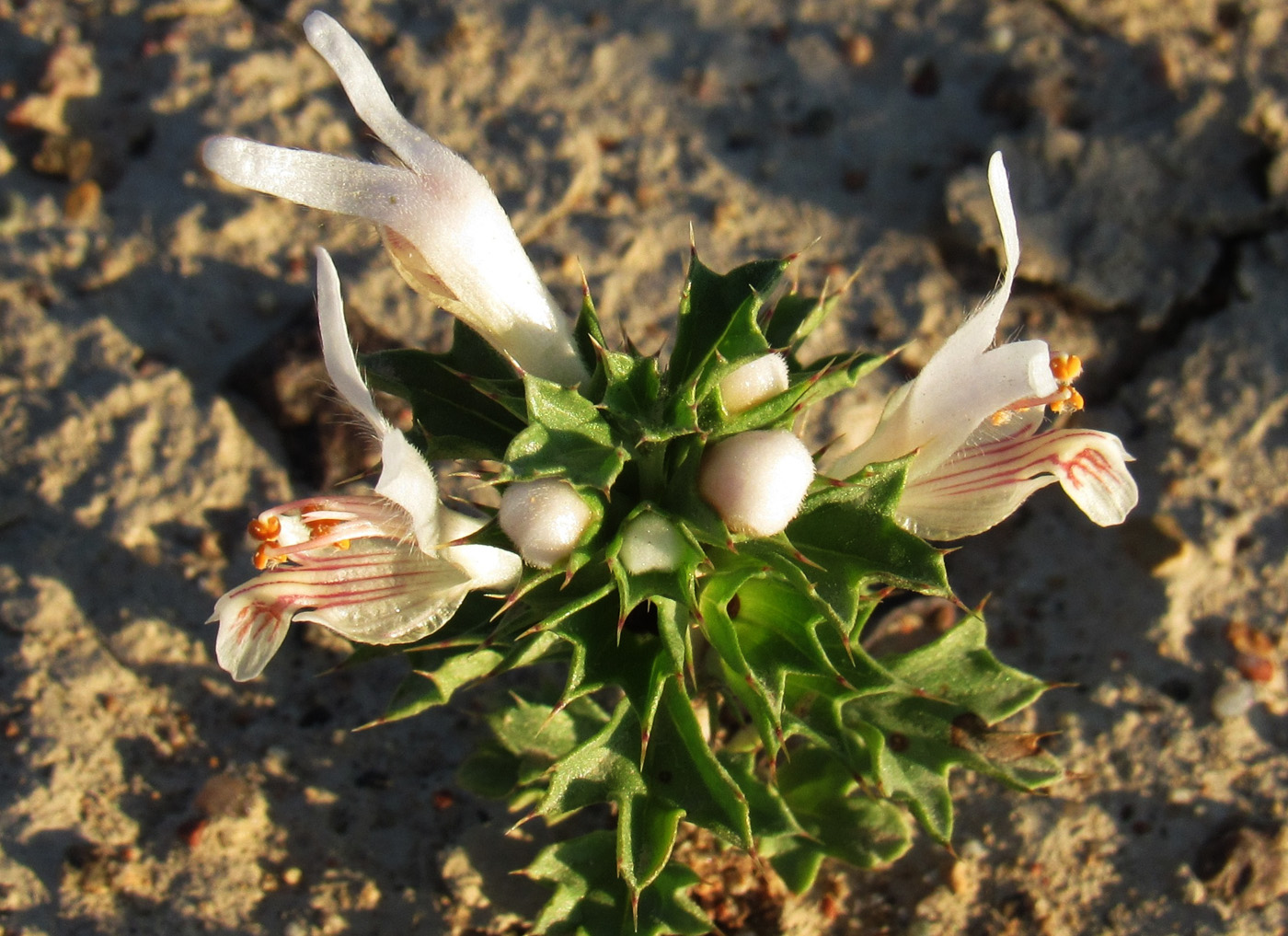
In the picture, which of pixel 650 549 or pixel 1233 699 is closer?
pixel 650 549

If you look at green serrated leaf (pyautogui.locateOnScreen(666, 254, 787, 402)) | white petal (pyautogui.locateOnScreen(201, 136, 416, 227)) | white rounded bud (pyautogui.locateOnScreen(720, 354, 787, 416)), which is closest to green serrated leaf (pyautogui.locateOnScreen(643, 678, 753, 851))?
white rounded bud (pyautogui.locateOnScreen(720, 354, 787, 416))

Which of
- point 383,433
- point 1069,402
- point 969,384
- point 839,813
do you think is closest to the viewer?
point 383,433

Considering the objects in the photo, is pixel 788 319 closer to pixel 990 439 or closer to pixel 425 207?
pixel 990 439

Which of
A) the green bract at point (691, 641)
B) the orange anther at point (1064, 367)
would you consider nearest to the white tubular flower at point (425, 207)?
the green bract at point (691, 641)

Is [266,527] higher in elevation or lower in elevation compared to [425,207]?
lower

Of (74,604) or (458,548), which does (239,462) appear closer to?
(74,604)

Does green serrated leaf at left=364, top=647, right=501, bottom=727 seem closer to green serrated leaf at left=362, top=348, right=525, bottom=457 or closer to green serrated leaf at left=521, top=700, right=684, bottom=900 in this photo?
green serrated leaf at left=521, top=700, right=684, bottom=900

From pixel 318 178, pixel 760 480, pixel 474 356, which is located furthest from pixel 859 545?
pixel 318 178
